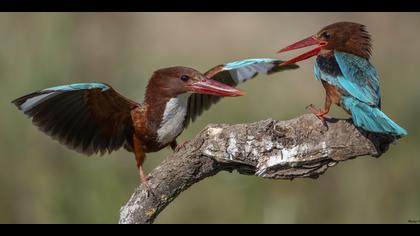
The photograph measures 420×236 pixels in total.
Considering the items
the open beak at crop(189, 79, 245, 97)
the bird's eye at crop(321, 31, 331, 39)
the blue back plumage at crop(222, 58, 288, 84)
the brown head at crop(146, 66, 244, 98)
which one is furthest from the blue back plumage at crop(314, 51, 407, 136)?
the blue back plumage at crop(222, 58, 288, 84)

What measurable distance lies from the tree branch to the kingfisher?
1.87 feet

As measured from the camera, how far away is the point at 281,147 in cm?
284

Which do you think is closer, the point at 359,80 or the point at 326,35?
the point at 359,80

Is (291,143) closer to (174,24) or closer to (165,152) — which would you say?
(165,152)

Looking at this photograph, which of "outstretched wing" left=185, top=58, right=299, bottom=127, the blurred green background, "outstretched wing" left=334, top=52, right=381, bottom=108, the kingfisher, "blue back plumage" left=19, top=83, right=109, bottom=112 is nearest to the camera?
"outstretched wing" left=334, top=52, right=381, bottom=108

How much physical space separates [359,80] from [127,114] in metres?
1.11

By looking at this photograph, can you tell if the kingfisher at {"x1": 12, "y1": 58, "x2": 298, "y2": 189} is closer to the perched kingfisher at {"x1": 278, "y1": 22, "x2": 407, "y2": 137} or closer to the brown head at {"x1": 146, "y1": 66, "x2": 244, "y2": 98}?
the brown head at {"x1": 146, "y1": 66, "x2": 244, "y2": 98}

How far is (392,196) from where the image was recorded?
180 inches

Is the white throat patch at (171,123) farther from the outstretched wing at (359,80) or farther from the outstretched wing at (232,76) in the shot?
the outstretched wing at (359,80)

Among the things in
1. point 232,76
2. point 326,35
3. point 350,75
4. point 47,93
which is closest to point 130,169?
point 232,76

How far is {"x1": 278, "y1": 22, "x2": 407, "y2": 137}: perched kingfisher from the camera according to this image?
2936mm

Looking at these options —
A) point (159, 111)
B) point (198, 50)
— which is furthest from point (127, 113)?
point (198, 50)

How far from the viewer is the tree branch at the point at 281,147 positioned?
2824 millimetres

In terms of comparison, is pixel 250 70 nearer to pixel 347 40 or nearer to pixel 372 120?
pixel 347 40
